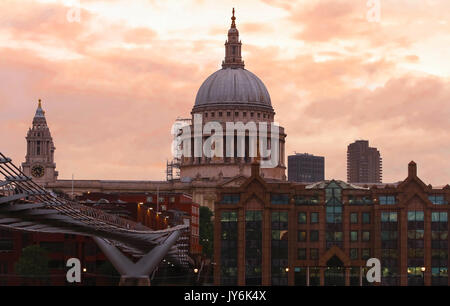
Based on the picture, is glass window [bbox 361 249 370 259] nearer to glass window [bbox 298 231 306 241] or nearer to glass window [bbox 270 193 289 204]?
glass window [bbox 298 231 306 241]

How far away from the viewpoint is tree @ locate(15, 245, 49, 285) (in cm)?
15726

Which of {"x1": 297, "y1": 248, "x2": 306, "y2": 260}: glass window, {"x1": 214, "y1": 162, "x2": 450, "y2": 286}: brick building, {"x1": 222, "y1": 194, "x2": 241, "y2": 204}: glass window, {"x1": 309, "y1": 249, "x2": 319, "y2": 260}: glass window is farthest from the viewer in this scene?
{"x1": 222, "y1": 194, "x2": 241, "y2": 204}: glass window

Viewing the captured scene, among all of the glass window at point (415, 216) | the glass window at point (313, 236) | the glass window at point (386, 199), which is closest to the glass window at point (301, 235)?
the glass window at point (313, 236)

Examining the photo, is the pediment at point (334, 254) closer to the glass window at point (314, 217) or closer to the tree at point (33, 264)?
the glass window at point (314, 217)

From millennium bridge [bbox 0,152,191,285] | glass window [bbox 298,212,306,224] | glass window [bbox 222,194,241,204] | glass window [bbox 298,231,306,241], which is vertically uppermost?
glass window [bbox 222,194,241,204]

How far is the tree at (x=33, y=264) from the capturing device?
157 metres

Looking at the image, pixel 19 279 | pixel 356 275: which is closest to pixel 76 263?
pixel 19 279

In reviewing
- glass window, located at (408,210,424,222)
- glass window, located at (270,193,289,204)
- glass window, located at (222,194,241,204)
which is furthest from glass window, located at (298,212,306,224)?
glass window, located at (408,210,424,222)

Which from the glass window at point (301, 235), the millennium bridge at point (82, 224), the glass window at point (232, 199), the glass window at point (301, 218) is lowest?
the millennium bridge at point (82, 224)

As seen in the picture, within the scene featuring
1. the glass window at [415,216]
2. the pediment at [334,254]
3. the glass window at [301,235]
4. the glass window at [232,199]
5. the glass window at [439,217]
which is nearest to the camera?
the pediment at [334,254]

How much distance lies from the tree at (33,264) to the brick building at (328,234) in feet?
54.2

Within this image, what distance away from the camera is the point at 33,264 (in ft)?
521

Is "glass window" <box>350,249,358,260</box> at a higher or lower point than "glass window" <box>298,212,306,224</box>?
lower

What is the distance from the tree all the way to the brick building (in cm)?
1652
